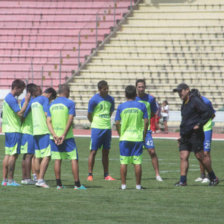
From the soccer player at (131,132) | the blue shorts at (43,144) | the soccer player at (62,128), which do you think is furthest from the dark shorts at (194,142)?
the blue shorts at (43,144)

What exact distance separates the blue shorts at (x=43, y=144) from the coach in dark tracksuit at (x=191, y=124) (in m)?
2.34

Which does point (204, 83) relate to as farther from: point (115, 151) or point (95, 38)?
point (115, 151)

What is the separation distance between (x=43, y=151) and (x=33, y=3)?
33538 millimetres

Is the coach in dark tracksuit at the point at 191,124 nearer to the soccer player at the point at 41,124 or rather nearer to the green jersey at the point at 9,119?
the soccer player at the point at 41,124

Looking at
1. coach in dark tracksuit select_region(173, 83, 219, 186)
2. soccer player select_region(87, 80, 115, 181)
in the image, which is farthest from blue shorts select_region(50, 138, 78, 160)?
soccer player select_region(87, 80, 115, 181)

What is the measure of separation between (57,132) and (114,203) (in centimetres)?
217

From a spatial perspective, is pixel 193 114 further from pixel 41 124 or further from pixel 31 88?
pixel 31 88

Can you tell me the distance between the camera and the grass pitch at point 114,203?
9.89 meters

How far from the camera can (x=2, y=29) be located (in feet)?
146

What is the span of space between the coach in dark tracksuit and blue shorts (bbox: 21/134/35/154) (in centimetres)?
268

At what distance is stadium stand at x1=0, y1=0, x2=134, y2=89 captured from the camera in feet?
135

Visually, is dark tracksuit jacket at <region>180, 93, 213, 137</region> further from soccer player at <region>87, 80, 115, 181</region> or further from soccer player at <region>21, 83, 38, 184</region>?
soccer player at <region>21, 83, 38, 184</region>

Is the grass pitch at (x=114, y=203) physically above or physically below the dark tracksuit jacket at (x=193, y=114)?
below

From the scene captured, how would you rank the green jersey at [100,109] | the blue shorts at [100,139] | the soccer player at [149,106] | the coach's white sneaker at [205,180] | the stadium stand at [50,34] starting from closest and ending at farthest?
the coach's white sneaker at [205,180]
the soccer player at [149,106]
the green jersey at [100,109]
the blue shorts at [100,139]
the stadium stand at [50,34]
